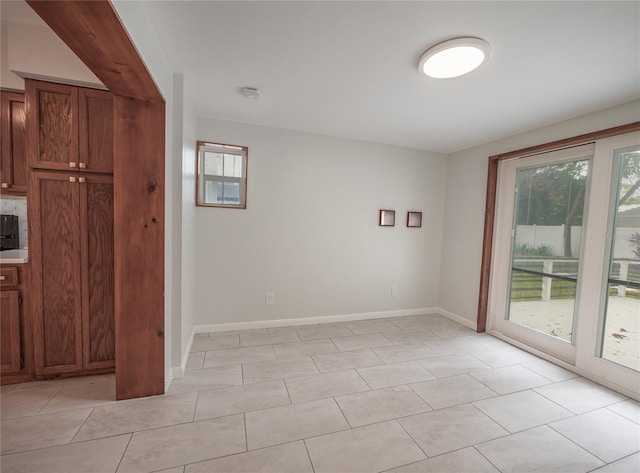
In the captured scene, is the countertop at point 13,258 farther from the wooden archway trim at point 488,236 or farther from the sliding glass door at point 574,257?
the sliding glass door at point 574,257

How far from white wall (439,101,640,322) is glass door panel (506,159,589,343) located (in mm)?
360

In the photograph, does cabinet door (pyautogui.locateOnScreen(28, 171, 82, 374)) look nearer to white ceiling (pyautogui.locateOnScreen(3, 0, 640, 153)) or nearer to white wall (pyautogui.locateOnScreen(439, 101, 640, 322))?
white ceiling (pyautogui.locateOnScreen(3, 0, 640, 153))

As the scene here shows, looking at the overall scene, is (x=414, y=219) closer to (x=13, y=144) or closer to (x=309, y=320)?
(x=309, y=320)

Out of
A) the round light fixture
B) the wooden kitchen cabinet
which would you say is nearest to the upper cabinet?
the wooden kitchen cabinet

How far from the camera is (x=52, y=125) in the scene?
192 cm

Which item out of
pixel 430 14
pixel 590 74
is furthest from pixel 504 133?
pixel 430 14

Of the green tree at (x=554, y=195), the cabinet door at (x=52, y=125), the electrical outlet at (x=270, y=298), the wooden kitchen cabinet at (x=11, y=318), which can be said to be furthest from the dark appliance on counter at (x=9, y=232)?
the green tree at (x=554, y=195)

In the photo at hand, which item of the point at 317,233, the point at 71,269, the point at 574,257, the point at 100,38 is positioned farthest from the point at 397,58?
the point at 71,269

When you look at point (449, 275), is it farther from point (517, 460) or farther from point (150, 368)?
point (150, 368)

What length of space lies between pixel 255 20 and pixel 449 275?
3.69 metres

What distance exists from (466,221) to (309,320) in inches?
97.8

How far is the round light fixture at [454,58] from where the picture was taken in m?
1.52

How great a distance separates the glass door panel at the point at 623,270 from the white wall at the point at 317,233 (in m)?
1.85

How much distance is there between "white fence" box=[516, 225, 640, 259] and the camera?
2.16 m
